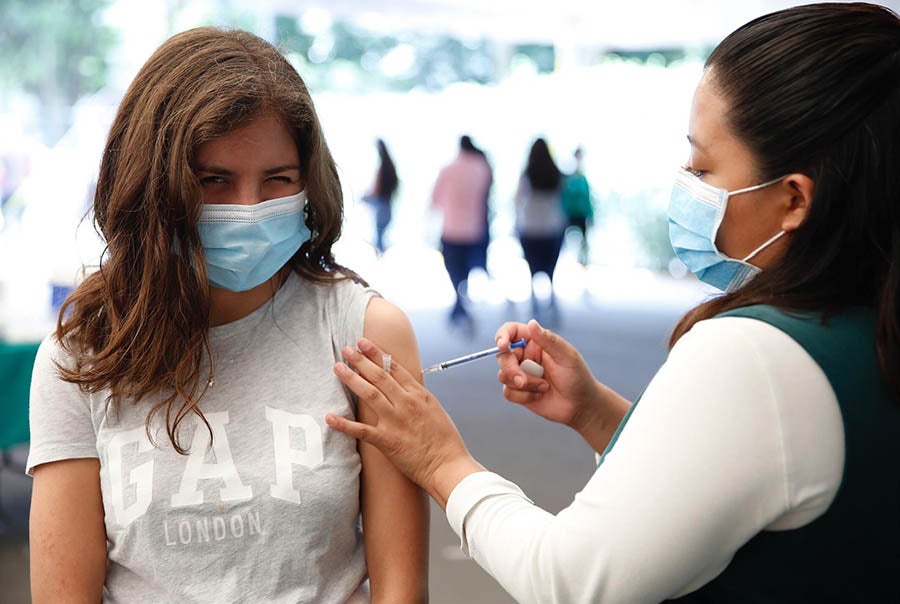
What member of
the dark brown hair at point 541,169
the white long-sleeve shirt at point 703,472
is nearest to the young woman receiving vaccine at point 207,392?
the white long-sleeve shirt at point 703,472

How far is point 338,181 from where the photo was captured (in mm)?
1427

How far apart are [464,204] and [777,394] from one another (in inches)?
237

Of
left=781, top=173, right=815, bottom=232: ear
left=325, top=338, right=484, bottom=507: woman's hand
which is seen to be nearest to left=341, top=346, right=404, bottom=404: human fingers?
left=325, top=338, right=484, bottom=507: woman's hand

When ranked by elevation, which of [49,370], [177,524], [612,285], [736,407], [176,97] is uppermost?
[176,97]

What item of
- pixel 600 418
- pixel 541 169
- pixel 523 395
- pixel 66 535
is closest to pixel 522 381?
pixel 523 395

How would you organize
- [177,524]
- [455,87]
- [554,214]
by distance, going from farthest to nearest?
1. [455,87]
2. [554,214]
3. [177,524]

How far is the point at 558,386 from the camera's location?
53.9 inches

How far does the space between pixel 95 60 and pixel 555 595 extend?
7.14 meters

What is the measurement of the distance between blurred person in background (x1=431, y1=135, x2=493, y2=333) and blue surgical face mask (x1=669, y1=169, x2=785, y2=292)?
18.3 ft

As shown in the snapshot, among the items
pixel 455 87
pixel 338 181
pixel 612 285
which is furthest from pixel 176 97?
pixel 612 285

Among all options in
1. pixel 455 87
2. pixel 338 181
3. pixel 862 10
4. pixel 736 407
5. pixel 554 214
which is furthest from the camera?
pixel 455 87

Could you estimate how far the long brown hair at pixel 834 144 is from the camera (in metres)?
0.91

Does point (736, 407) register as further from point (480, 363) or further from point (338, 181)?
point (480, 363)

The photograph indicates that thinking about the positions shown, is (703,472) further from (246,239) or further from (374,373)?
(246,239)
